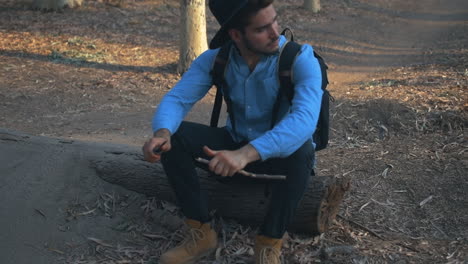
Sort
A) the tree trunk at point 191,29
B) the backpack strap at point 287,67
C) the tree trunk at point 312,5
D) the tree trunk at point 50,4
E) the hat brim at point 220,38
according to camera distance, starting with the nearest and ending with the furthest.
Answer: the backpack strap at point 287,67
the hat brim at point 220,38
the tree trunk at point 191,29
the tree trunk at point 50,4
the tree trunk at point 312,5

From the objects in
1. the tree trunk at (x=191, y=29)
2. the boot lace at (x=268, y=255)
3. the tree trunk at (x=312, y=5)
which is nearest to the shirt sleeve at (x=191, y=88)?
the boot lace at (x=268, y=255)

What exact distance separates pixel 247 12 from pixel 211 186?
4.01ft

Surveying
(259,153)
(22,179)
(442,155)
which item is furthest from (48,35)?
(259,153)

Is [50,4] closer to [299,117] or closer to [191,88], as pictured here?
[191,88]

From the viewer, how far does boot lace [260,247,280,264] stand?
3.42m

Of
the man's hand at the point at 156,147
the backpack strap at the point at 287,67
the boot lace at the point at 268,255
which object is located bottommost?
the boot lace at the point at 268,255

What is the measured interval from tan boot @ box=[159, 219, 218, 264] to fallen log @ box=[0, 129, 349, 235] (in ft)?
1.05

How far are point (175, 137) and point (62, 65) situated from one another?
21.0 ft

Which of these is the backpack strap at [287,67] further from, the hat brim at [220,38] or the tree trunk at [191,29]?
the tree trunk at [191,29]

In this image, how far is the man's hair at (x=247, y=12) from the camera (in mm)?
3283

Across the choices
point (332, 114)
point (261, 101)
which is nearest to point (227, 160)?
point (261, 101)

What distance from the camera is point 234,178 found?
146 inches

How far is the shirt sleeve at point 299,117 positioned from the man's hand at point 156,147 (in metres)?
0.56

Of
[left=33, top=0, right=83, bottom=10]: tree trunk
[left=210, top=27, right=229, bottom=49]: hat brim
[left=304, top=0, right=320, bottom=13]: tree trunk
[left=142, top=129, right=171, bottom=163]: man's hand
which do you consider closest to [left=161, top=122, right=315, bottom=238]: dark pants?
[left=142, top=129, right=171, bottom=163]: man's hand
